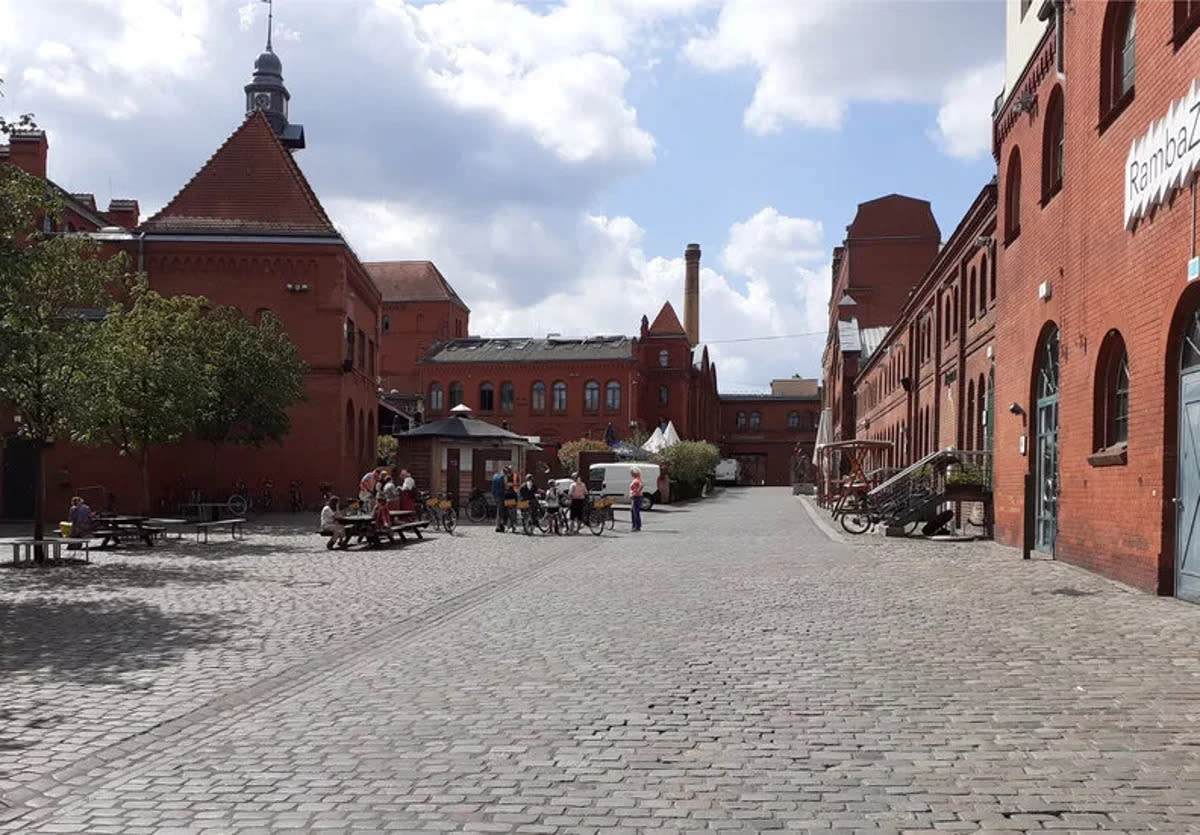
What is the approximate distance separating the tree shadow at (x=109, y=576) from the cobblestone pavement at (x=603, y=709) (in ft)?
1.68

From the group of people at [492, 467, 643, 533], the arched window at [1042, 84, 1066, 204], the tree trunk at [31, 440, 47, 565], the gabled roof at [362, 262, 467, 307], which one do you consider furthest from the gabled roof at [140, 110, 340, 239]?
the gabled roof at [362, 262, 467, 307]

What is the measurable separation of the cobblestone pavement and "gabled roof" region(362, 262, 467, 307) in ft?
274

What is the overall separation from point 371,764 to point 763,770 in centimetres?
197

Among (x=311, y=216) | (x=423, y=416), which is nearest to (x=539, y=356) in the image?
(x=423, y=416)

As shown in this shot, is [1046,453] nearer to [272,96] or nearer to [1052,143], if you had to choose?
[1052,143]

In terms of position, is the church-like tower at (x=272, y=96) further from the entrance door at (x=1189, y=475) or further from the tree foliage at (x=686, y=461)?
the entrance door at (x=1189, y=475)

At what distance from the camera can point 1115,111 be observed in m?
15.0

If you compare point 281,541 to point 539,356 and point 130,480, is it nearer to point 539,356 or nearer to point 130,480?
point 130,480

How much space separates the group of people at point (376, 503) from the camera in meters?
21.5

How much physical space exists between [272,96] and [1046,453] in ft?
133

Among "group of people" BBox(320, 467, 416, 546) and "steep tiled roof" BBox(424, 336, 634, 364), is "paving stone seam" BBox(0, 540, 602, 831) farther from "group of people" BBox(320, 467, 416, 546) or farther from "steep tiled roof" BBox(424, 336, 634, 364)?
"steep tiled roof" BBox(424, 336, 634, 364)

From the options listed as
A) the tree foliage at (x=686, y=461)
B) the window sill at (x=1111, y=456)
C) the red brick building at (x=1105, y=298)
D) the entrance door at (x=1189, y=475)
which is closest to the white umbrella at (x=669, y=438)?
the tree foliage at (x=686, y=461)

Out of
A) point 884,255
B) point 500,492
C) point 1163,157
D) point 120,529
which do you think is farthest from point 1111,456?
point 884,255

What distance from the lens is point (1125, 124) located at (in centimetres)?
1458
